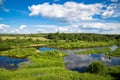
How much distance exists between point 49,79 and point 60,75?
3017mm

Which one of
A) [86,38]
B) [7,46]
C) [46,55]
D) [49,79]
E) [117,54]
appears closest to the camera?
[49,79]

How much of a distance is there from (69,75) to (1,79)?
1412 cm

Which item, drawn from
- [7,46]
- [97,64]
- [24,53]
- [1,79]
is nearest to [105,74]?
[97,64]

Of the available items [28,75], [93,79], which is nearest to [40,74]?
[28,75]

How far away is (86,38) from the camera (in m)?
147

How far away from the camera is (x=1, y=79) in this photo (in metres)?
31.6

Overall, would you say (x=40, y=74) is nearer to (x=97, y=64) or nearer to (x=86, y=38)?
(x=97, y=64)

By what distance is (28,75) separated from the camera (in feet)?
110

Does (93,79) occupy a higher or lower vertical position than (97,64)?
lower

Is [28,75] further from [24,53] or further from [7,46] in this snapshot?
[7,46]

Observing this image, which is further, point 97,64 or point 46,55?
point 46,55

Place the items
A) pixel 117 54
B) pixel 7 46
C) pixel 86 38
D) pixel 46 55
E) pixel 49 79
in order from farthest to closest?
pixel 86 38 → pixel 7 46 → pixel 117 54 → pixel 46 55 → pixel 49 79

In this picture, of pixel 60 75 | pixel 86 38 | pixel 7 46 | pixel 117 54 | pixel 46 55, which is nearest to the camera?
pixel 60 75

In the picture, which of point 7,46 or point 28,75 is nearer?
point 28,75
